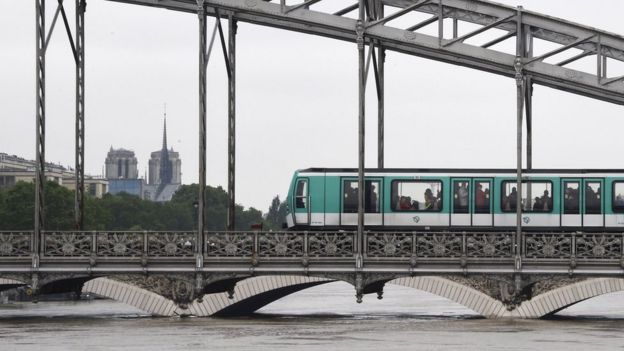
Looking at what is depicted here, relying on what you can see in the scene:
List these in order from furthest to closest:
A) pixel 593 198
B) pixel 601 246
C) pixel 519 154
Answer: pixel 593 198 → pixel 519 154 → pixel 601 246

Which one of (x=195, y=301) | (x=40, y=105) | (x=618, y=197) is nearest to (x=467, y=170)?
(x=618, y=197)

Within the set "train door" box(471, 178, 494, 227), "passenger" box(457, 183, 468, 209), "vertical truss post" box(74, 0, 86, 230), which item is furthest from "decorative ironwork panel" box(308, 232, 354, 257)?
"vertical truss post" box(74, 0, 86, 230)

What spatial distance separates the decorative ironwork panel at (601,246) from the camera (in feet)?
164

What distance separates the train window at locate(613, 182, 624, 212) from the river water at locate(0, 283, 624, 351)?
335 cm

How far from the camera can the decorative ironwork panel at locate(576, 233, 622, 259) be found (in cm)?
5009

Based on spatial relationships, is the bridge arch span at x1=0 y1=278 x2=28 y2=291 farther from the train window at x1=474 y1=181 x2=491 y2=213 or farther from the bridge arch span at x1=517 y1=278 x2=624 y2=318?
the bridge arch span at x1=517 y1=278 x2=624 y2=318

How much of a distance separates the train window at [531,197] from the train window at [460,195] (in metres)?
1.06

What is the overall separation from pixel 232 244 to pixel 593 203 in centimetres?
1033

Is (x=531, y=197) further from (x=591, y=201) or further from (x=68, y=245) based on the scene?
(x=68, y=245)

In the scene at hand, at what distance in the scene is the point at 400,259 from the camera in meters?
50.8

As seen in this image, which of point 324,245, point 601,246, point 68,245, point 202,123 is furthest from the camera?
point 202,123

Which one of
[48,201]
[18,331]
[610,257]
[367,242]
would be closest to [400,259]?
[367,242]

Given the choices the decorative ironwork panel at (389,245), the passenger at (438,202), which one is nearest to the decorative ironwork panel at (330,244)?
the decorative ironwork panel at (389,245)

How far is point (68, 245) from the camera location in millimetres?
51844
